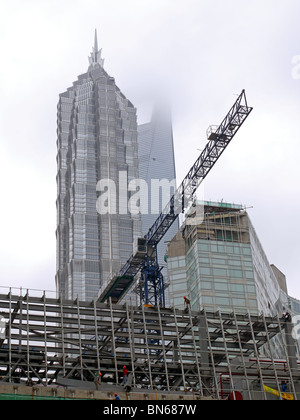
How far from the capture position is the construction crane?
82.8 meters

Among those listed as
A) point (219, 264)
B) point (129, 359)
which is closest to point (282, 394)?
point (129, 359)

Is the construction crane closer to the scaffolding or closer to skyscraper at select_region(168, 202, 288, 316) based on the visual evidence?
skyscraper at select_region(168, 202, 288, 316)

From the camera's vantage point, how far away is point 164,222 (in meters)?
95.8

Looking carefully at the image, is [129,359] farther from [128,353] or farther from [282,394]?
[282,394]

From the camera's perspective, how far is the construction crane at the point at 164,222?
8281cm

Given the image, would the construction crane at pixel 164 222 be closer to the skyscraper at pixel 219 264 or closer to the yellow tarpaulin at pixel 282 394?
the skyscraper at pixel 219 264

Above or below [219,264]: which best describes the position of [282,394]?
below

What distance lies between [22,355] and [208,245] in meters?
52.2

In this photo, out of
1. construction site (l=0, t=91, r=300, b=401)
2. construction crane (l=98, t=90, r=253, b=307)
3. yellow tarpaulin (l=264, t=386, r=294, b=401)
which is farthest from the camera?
construction crane (l=98, t=90, r=253, b=307)

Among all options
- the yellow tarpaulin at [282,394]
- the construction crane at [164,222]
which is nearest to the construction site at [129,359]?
the yellow tarpaulin at [282,394]

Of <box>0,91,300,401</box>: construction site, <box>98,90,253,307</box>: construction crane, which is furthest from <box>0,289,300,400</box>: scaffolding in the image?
<box>98,90,253,307</box>: construction crane

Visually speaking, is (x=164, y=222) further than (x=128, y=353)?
Yes
